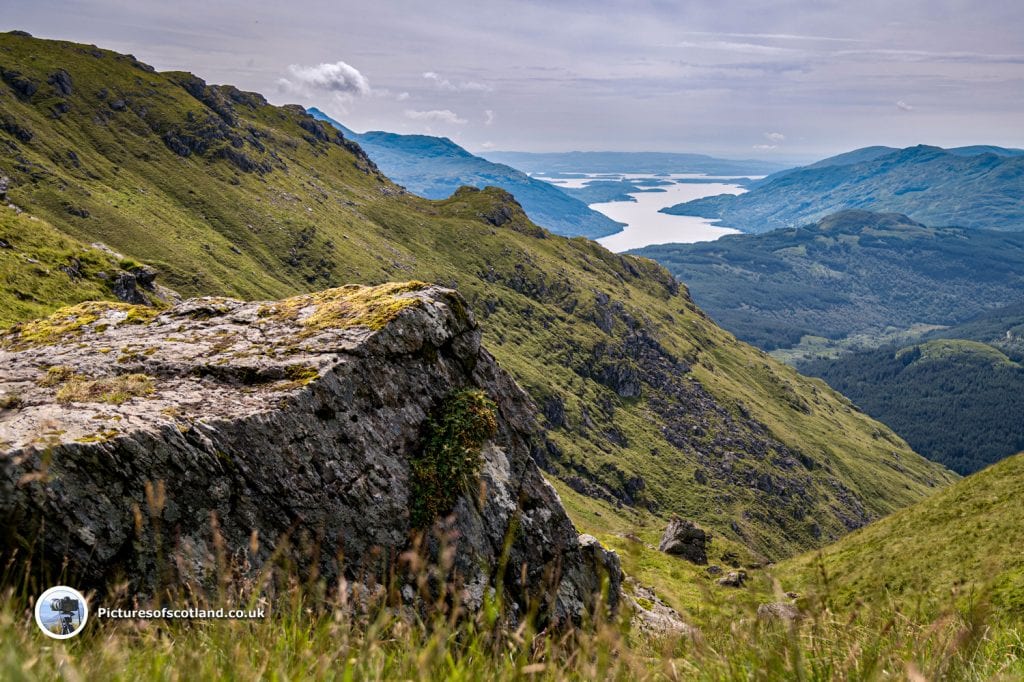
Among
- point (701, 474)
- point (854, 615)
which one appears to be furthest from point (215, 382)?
point (701, 474)

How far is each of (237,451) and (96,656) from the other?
31.2 ft

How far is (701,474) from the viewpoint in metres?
194

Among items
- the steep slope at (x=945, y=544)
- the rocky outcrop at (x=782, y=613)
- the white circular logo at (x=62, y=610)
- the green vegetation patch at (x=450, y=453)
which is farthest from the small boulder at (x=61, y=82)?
the rocky outcrop at (x=782, y=613)

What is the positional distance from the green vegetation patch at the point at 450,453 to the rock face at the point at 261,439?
305 mm

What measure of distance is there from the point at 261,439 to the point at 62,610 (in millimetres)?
7870

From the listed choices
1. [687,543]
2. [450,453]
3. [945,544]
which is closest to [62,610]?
A: [450,453]

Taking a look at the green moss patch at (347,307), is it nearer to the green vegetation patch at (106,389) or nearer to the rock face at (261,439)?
the rock face at (261,439)

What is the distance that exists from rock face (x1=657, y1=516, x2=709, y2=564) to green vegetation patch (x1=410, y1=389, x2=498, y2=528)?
42662 mm

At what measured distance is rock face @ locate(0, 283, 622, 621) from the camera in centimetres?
1060

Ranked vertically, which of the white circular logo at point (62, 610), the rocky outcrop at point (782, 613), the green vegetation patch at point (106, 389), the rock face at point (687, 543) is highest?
the rocky outcrop at point (782, 613)

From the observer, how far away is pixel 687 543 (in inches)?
2158

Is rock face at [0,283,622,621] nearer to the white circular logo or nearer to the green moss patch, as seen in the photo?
the green moss patch

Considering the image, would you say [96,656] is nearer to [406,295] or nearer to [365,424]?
[365,424]

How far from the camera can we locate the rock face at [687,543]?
5403 centimetres
